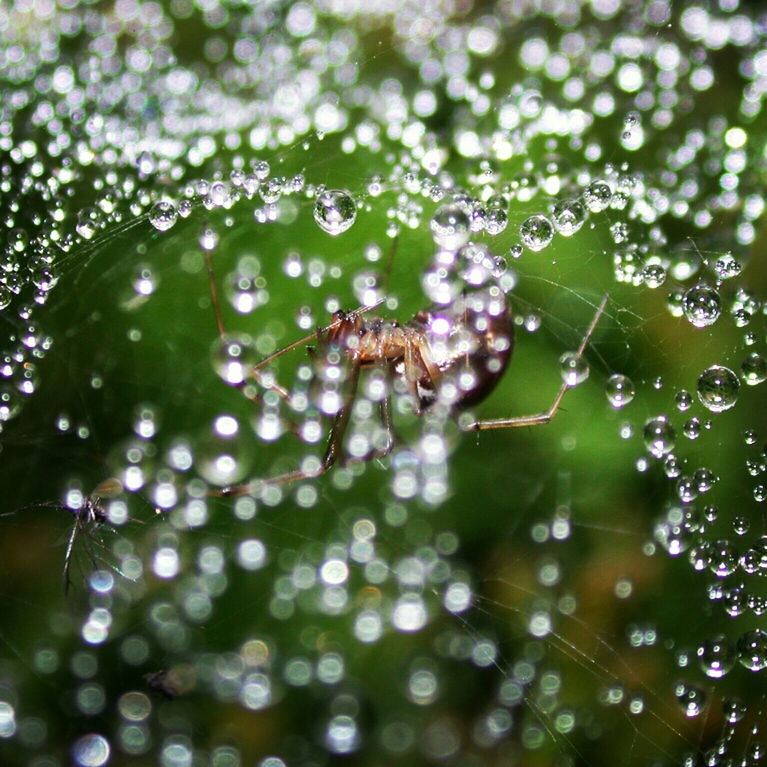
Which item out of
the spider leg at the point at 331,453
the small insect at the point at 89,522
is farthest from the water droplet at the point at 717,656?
the small insect at the point at 89,522

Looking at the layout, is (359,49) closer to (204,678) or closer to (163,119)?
Answer: (163,119)

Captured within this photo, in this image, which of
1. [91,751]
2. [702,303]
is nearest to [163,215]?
[702,303]

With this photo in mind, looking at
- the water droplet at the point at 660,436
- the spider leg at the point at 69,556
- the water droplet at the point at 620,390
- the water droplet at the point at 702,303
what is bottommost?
the spider leg at the point at 69,556

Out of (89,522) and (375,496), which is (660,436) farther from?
(89,522)

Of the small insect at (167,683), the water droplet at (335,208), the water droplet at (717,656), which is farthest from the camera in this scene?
the small insect at (167,683)

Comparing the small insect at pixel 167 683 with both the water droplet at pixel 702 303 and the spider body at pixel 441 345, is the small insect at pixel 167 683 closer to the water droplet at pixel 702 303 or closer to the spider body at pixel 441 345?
the spider body at pixel 441 345

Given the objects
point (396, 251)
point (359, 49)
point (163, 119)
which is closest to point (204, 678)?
point (396, 251)

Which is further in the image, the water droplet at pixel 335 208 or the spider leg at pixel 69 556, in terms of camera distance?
the spider leg at pixel 69 556

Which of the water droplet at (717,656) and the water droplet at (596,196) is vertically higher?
the water droplet at (596,196)
